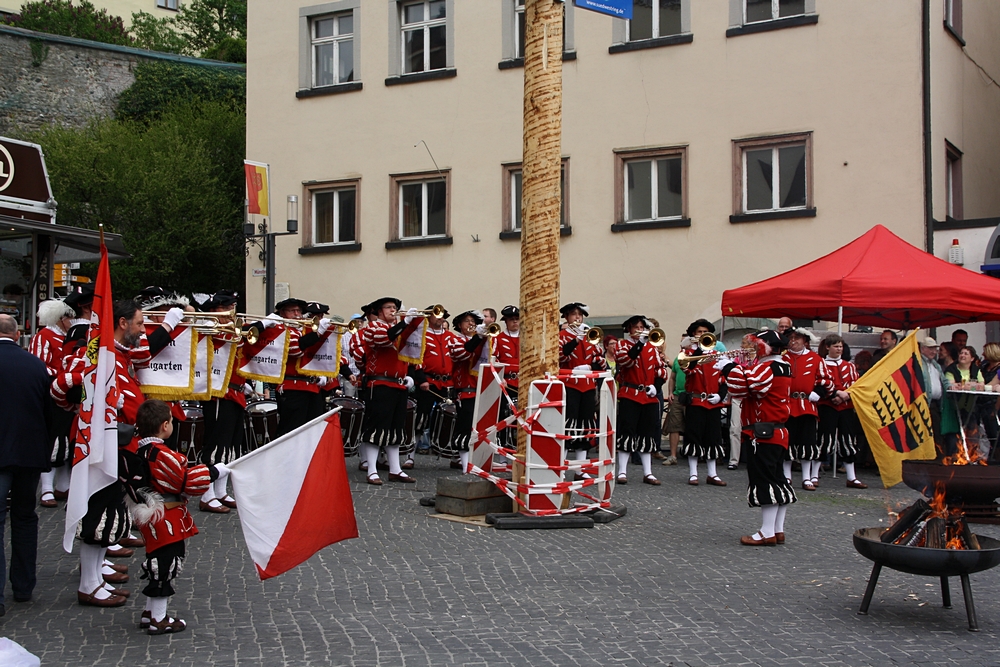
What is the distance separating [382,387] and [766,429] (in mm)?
4635

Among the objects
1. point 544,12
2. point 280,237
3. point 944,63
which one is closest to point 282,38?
point 280,237

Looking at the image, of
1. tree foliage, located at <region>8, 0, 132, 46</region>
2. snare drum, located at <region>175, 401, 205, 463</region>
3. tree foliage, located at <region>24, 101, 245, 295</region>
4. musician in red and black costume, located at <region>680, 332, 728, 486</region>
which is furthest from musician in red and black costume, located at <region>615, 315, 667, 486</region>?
tree foliage, located at <region>8, 0, 132, 46</region>

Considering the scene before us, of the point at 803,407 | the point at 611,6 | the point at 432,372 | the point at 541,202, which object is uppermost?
the point at 611,6

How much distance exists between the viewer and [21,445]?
6562 millimetres

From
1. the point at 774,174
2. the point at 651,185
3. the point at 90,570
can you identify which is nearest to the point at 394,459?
the point at 90,570

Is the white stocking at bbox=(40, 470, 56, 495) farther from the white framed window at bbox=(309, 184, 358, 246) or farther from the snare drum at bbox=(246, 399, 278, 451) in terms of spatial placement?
the white framed window at bbox=(309, 184, 358, 246)

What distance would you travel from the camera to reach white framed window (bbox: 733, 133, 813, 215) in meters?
19.0

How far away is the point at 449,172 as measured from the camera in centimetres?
2214

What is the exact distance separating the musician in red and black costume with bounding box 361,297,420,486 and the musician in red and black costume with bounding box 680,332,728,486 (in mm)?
3448

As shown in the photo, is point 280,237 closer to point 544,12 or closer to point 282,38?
point 282,38

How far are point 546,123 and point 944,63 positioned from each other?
37.9 ft

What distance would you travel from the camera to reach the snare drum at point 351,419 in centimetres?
1270

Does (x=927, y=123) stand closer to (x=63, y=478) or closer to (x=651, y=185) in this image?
(x=651, y=185)

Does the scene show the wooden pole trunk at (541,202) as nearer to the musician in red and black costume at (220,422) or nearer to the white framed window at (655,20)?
the musician in red and black costume at (220,422)
